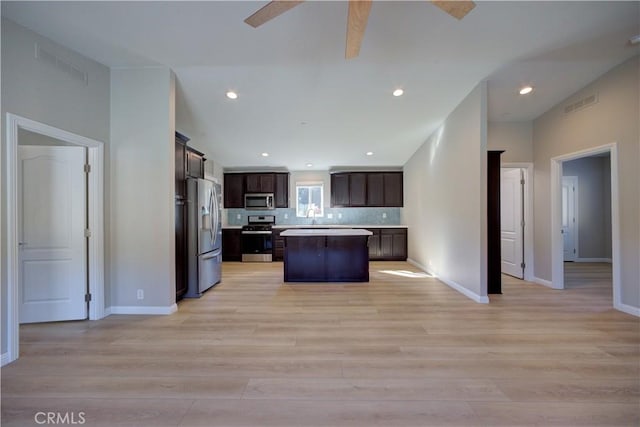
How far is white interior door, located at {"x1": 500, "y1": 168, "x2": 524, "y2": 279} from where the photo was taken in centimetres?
477

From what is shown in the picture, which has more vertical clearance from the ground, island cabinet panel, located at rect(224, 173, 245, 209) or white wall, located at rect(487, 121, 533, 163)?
white wall, located at rect(487, 121, 533, 163)

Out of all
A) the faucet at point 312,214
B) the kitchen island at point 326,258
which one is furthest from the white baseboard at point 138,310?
the faucet at point 312,214

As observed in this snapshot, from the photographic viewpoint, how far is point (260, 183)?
282 inches

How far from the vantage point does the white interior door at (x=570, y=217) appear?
6648 millimetres

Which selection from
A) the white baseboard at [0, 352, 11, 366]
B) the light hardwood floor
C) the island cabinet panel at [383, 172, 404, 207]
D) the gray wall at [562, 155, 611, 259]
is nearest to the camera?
the light hardwood floor

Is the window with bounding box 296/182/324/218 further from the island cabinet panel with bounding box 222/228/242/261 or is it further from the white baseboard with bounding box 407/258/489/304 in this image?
the white baseboard with bounding box 407/258/489/304

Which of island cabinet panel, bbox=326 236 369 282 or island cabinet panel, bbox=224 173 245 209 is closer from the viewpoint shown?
island cabinet panel, bbox=326 236 369 282

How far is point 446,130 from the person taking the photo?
4371 millimetres

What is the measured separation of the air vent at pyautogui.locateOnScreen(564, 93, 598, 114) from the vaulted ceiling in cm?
22

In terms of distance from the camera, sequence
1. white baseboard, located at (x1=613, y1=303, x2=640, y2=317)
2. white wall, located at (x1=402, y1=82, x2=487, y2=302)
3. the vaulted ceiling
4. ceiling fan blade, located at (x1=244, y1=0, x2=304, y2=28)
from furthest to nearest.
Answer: white wall, located at (x1=402, y1=82, x2=487, y2=302), white baseboard, located at (x1=613, y1=303, x2=640, y2=317), the vaulted ceiling, ceiling fan blade, located at (x1=244, y1=0, x2=304, y2=28)

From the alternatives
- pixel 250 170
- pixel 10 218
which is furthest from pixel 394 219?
pixel 10 218

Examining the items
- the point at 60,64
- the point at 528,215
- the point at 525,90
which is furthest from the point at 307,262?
the point at 525,90

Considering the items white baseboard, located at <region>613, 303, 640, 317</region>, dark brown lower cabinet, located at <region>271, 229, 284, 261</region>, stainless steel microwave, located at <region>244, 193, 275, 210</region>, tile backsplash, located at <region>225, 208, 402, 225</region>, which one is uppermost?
stainless steel microwave, located at <region>244, 193, 275, 210</region>

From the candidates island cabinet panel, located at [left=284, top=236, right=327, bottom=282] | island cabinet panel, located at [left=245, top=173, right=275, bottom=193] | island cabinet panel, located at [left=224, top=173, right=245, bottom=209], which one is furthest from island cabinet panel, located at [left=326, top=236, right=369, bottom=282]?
island cabinet panel, located at [left=224, top=173, right=245, bottom=209]
